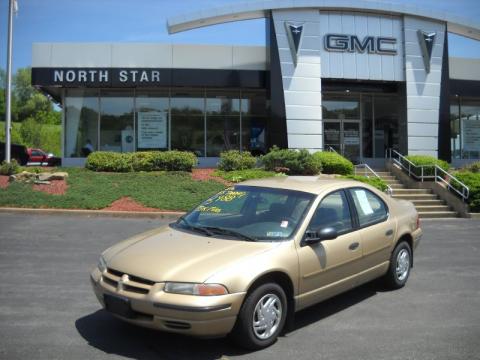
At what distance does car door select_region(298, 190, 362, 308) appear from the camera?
4850 mm

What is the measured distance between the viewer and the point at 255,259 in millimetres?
4398

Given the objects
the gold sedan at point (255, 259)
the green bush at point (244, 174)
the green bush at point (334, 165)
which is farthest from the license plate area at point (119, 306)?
the green bush at point (334, 165)

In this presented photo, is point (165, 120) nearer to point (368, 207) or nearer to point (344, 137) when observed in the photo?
point (344, 137)

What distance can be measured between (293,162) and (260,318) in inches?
520

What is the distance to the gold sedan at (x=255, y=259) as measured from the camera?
13.4 ft

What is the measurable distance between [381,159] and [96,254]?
58.9 feet

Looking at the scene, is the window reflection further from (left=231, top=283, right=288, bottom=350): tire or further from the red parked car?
(left=231, top=283, right=288, bottom=350): tire

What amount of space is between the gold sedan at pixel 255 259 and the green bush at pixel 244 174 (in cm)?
1028

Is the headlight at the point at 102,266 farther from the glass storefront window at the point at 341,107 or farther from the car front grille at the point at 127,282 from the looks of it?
the glass storefront window at the point at 341,107

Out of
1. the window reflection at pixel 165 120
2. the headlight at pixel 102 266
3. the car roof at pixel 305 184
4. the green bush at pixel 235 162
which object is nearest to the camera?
the headlight at pixel 102 266

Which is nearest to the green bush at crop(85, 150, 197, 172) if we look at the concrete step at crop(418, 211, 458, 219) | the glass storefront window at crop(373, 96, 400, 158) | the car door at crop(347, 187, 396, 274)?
the concrete step at crop(418, 211, 458, 219)

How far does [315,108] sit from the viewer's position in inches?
795

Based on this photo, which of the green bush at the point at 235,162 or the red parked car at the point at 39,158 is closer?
the green bush at the point at 235,162

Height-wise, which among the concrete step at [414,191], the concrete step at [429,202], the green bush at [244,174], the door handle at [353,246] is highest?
the green bush at [244,174]
